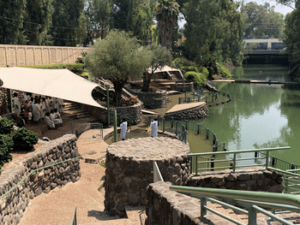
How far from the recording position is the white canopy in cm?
1529

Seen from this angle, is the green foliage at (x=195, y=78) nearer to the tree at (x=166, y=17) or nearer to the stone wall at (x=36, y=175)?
the tree at (x=166, y=17)

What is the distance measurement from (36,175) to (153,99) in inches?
845

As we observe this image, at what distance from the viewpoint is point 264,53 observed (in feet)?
300

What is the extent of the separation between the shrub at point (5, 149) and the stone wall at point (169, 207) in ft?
15.7

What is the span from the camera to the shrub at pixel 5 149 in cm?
867

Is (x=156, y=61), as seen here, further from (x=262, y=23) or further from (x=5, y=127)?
(x=262, y=23)

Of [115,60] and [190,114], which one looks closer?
[115,60]

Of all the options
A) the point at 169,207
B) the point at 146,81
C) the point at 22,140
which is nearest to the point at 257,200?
the point at 169,207

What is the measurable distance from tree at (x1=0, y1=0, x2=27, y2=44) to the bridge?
70.4 metres

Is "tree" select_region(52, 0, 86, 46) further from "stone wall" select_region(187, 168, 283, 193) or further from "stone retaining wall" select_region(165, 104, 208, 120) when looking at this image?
"stone wall" select_region(187, 168, 283, 193)

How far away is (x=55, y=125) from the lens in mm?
16688

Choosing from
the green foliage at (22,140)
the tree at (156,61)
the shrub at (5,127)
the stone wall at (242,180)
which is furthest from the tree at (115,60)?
the stone wall at (242,180)

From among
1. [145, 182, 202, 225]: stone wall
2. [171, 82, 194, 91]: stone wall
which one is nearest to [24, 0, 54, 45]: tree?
[171, 82, 194, 91]: stone wall

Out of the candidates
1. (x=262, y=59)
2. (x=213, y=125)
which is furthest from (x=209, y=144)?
(x=262, y=59)
